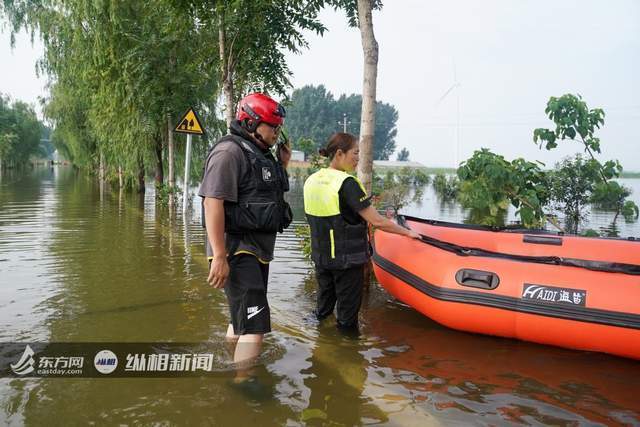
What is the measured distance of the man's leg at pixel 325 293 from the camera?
4.53 m

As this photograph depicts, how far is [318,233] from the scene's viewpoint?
4.34 metres

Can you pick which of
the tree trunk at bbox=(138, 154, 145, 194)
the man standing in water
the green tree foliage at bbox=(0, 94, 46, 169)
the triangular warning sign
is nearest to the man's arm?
the man standing in water

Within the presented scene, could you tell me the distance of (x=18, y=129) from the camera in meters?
53.3

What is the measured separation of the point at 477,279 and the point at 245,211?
7.09 ft

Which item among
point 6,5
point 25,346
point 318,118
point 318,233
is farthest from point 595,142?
point 318,118

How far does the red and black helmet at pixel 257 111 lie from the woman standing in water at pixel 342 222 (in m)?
1.04

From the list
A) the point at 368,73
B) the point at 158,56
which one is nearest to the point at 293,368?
the point at 368,73

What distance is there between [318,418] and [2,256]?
20.9 ft

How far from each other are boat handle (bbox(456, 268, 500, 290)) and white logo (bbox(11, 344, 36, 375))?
3.28 meters

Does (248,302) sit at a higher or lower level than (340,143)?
lower

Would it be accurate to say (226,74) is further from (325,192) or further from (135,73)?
(135,73)

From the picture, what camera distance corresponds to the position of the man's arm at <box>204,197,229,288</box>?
3.02 metres

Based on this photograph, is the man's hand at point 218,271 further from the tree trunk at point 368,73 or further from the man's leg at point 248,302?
the tree trunk at point 368,73

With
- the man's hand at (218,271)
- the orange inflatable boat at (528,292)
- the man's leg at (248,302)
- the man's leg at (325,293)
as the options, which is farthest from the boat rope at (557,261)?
the man's hand at (218,271)
